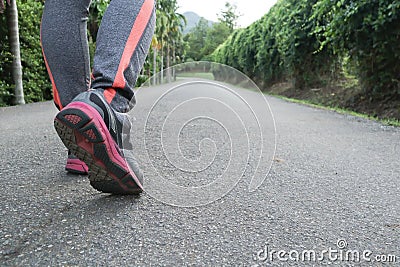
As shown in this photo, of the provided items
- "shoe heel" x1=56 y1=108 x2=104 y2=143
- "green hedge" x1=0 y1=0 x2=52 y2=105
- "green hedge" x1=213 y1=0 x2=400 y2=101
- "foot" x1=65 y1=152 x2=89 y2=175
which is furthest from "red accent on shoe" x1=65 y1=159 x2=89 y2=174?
"green hedge" x1=0 y1=0 x2=52 y2=105

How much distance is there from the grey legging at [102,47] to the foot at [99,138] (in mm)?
61

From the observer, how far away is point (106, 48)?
1092 millimetres

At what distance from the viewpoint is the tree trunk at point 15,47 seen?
5219 mm

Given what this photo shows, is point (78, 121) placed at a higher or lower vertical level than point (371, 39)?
lower

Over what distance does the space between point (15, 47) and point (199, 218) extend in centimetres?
515

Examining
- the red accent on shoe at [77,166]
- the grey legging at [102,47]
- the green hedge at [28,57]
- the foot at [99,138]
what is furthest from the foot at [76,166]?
the green hedge at [28,57]

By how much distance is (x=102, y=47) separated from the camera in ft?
3.61

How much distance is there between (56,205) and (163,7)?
20.5 meters

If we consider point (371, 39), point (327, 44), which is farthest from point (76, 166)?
point (327, 44)

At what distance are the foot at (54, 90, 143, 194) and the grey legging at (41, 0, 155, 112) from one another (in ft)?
0.20

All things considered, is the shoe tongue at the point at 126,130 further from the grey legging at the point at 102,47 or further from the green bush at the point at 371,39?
the green bush at the point at 371,39

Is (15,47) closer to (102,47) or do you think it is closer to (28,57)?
(28,57)

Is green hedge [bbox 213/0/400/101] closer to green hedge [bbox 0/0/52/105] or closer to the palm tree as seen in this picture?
the palm tree

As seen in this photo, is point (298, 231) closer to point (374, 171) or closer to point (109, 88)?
point (109, 88)
